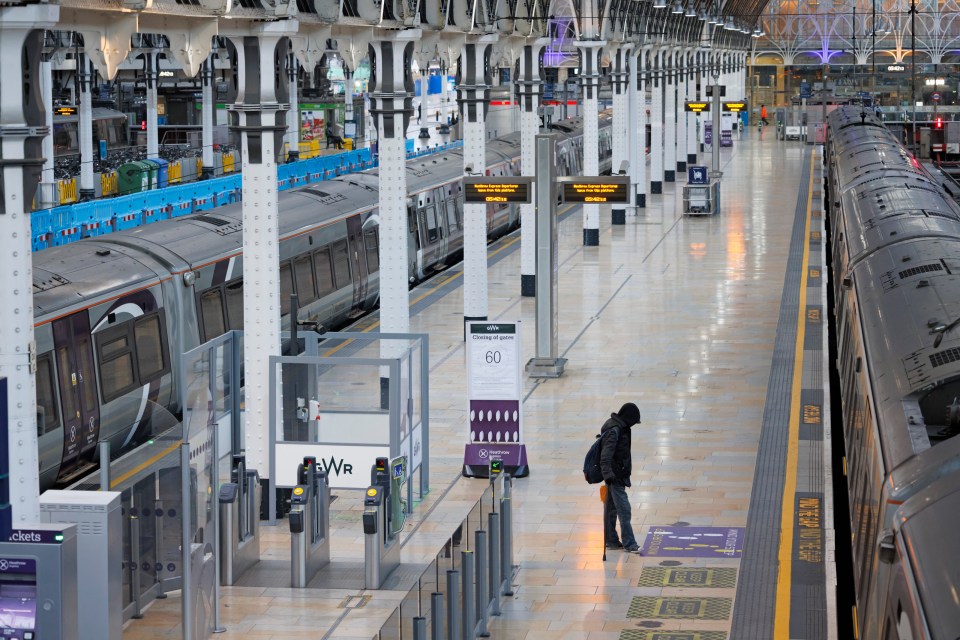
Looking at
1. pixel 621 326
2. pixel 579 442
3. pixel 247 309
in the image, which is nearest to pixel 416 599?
pixel 247 309

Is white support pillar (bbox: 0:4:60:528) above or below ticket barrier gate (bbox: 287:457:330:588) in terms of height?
above

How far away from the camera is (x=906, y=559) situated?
6.20m

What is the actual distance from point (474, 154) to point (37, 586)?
58.3 feet

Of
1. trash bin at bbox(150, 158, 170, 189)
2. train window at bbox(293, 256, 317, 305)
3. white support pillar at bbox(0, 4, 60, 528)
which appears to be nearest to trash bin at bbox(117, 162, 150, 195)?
trash bin at bbox(150, 158, 170, 189)

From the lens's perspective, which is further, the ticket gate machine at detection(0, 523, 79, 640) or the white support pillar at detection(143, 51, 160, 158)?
the white support pillar at detection(143, 51, 160, 158)

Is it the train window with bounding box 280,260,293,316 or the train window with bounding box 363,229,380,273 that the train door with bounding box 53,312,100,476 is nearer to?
the train window with bounding box 280,260,293,316

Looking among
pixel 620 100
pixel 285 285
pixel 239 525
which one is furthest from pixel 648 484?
pixel 620 100

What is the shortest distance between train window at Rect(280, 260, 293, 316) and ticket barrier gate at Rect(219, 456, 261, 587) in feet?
28.1

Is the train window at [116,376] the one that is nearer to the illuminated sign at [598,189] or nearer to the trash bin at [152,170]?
the illuminated sign at [598,189]

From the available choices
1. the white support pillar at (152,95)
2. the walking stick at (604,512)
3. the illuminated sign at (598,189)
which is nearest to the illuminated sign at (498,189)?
the illuminated sign at (598,189)

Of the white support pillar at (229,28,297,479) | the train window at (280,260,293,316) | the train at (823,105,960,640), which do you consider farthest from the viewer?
the train window at (280,260,293,316)

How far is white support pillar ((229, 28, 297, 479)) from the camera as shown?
590 inches

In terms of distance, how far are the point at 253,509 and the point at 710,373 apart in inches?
407

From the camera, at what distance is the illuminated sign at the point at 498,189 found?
21938 millimetres
